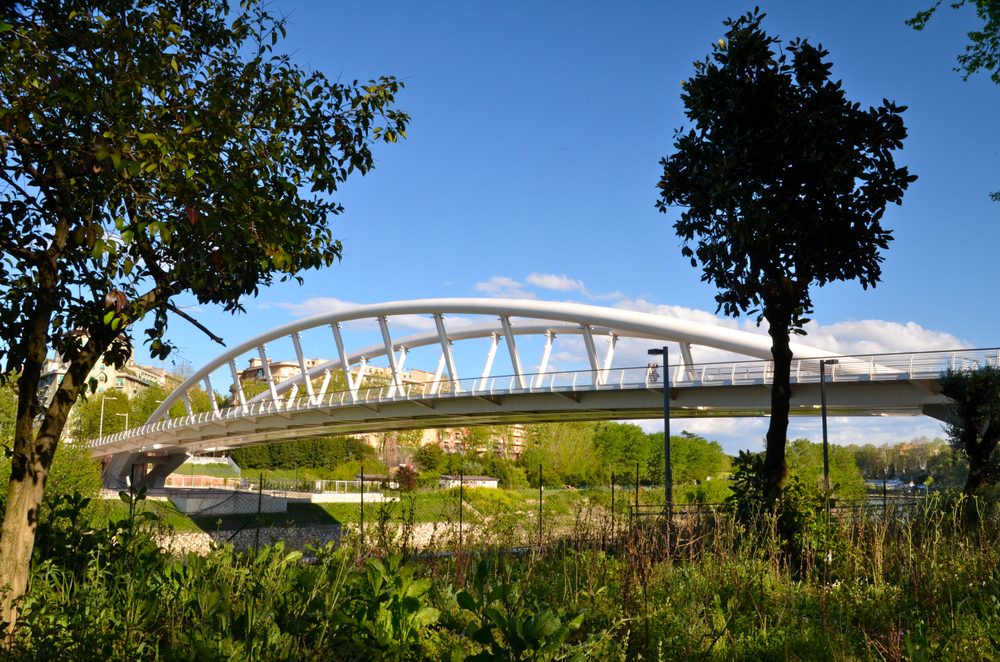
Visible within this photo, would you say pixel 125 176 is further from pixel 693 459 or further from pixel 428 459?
pixel 693 459

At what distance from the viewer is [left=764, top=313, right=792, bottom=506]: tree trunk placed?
12.3m

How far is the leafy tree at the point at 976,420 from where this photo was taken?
58.7ft

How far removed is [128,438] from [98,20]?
53825 millimetres

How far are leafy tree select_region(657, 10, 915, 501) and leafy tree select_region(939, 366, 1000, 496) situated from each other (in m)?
6.82

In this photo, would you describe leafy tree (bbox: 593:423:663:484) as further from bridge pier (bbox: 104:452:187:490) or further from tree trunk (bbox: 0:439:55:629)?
tree trunk (bbox: 0:439:55:629)

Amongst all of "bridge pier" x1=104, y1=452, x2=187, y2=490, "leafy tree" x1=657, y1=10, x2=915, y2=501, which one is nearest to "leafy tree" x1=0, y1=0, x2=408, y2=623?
"leafy tree" x1=657, y1=10, x2=915, y2=501

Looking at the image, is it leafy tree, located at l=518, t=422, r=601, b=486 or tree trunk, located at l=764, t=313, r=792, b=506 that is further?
leafy tree, located at l=518, t=422, r=601, b=486

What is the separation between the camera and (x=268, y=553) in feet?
18.9

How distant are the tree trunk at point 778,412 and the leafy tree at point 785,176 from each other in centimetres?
2

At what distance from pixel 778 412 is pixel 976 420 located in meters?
9.03

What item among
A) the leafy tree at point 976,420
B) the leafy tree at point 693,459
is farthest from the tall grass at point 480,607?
the leafy tree at point 693,459

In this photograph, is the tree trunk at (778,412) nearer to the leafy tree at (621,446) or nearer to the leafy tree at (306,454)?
the leafy tree at (621,446)

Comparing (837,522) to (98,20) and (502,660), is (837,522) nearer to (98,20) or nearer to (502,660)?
(502,660)

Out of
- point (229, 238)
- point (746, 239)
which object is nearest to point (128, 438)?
point (746, 239)
